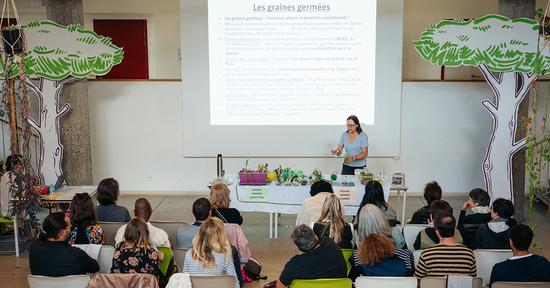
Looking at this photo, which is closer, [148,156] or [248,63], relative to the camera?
[248,63]

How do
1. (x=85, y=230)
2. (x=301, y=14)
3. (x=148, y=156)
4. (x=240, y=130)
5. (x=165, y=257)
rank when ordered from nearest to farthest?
(x=165, y=257)
(x=85, y=230)
(x=301, y=14)
(x=240, y=130)
(x=148, y=156)

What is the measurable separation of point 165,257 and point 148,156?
4.68m

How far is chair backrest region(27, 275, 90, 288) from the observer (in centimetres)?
383

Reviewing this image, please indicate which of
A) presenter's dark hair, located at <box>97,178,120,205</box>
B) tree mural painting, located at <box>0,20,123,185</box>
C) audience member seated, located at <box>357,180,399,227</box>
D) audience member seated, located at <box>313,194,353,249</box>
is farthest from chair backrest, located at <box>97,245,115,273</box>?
tree mural painting, located at <box>0,20,123,185</box>

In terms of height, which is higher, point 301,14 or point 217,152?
point 301,14

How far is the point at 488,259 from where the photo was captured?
14.2 ft

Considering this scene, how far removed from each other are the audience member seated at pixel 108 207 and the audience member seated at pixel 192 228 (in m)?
0.83

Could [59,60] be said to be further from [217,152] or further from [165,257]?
[165,257]

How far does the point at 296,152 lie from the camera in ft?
27.8

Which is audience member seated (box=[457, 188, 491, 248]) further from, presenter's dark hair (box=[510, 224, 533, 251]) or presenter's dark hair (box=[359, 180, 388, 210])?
presenter's dark hair (box=[510, 224, 533, 251])

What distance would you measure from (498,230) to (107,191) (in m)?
3.52

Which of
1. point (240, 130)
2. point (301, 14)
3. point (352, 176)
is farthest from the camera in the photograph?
point (240, 130)

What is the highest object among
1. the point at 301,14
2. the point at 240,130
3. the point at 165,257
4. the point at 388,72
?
the point at 301,14

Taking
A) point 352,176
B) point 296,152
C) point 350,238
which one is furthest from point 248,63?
point 350,238
